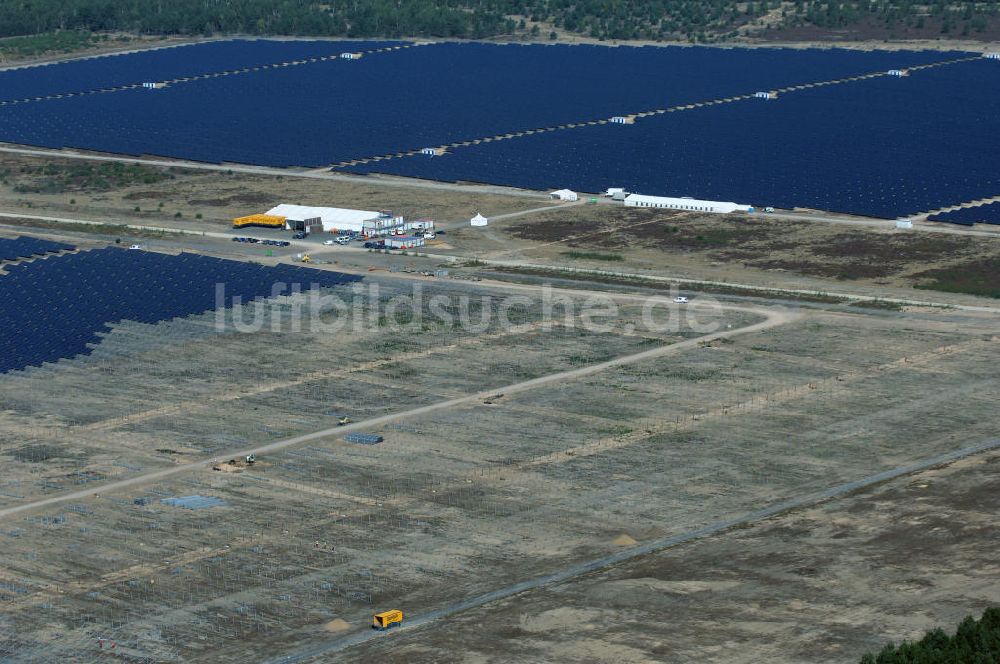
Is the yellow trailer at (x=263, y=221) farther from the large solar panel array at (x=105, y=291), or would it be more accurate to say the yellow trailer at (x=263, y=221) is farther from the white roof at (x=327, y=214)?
the large solar panel array at (x=105, y=291)

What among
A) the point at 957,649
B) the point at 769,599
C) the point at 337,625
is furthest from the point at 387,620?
the point at 957,649

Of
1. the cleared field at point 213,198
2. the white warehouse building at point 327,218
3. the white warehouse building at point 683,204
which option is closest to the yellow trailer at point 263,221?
the white warehouse building at point 327,218

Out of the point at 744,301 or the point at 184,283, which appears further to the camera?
the point at 184,283

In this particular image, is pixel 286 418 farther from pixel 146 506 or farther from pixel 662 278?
pixel 662 278

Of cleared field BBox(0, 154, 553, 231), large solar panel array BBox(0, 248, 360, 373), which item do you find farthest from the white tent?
large solar panel array BBox(0, 248, 360, 373)

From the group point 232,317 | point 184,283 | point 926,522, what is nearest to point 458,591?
point 926,522

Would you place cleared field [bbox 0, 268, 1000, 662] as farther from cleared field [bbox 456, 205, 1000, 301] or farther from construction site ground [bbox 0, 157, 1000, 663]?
cleared field [bbox 456, 205, 1000, 301]

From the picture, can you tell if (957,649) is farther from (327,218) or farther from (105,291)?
(327,218)
